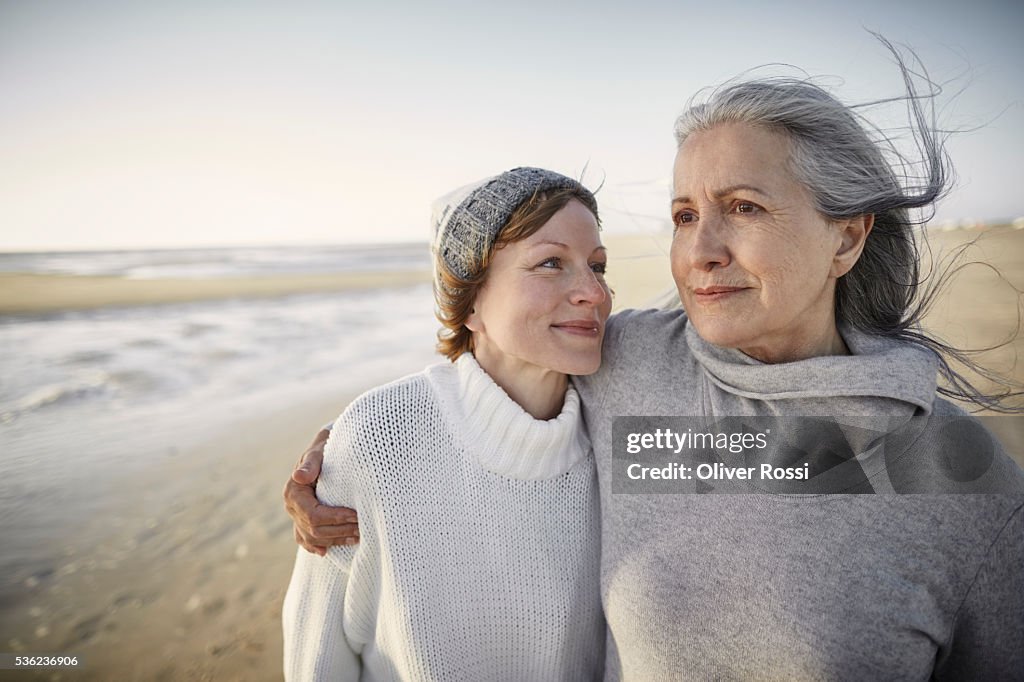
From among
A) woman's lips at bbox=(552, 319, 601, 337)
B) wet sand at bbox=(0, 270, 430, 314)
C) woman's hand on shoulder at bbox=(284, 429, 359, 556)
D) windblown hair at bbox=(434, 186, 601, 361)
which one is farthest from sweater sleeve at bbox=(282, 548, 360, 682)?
wet sand at bbox=(0, 270, 430, 314)

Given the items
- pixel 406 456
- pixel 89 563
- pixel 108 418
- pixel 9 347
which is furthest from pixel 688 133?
pixel 9 347

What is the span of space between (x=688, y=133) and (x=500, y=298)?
803mm

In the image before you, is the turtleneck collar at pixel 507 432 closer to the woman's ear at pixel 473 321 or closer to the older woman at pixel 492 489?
the older woman at pixel 492 489

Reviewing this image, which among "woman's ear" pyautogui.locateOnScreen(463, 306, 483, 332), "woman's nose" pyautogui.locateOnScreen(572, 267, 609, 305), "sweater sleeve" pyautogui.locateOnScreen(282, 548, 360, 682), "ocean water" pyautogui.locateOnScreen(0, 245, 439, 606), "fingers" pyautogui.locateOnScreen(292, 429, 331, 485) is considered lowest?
"ocean water" pyautogui.locateOnScreen(0, 245, 439, 606)

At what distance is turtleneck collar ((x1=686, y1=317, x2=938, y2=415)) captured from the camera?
1.56 m

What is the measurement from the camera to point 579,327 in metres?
2.01

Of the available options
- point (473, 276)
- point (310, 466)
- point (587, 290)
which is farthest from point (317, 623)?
point (587, 290)

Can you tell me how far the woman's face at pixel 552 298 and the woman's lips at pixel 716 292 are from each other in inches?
13.2

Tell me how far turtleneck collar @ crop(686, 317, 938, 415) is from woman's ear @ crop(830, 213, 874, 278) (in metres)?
0.22

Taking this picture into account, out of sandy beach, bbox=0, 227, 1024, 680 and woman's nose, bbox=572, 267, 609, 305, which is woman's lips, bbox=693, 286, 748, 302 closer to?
woman's nose, bbox=572, 267, 609, 305

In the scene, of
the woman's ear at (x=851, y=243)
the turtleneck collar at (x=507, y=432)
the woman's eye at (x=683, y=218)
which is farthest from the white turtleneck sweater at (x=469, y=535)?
the woman's ear at (x=851, y=243)

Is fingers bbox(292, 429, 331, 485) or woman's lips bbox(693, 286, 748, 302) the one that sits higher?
woman's lips bbox(693, 286, 748, 302)

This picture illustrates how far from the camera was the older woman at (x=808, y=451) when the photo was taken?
1.46 metres

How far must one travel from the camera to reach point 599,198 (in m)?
2.41
